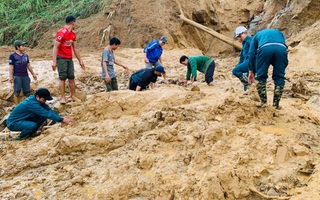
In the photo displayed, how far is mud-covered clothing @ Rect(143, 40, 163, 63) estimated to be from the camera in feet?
24.6

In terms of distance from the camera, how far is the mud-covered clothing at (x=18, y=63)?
22.1ft

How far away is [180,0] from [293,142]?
12.2 m

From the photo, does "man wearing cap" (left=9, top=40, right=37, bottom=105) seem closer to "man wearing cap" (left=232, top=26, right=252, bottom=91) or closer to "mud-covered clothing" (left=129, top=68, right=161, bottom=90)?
"mud-covered clothing" (left=129, top=68, right=161, bottom=90)

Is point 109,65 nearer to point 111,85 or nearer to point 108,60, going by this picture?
point 108,60

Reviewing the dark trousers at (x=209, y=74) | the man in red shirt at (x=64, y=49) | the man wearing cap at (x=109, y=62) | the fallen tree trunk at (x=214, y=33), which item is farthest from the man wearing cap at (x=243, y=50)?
the fallen tree trunk at (x=214, y=33)

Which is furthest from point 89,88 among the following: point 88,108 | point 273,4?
point 273,4

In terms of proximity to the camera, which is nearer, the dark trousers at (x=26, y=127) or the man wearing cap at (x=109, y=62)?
the dark trousers at (x=26, y=127)

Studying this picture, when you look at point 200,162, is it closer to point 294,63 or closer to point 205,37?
point 294,63

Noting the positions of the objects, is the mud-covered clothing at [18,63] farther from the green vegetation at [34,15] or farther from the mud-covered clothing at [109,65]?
the green vegetation at [34,15]

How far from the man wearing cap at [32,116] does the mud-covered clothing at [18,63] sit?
2292 mm

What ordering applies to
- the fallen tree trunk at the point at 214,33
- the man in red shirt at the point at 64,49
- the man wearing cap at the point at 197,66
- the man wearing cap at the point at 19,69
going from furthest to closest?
the fallen tree trunk at the point at 214,33
the man wearing cap at the point at 197,66
the man wearing cap at the point at 19,69
the man in red shirt at the point at 64,49

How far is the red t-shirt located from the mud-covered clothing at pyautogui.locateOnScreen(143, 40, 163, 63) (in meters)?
2.15

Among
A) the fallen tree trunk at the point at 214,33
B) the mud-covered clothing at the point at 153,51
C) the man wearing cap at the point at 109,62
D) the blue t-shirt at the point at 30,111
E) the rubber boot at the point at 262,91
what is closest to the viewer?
the rubber boot at the point at 262,91

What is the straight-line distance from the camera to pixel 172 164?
10.9 ft
